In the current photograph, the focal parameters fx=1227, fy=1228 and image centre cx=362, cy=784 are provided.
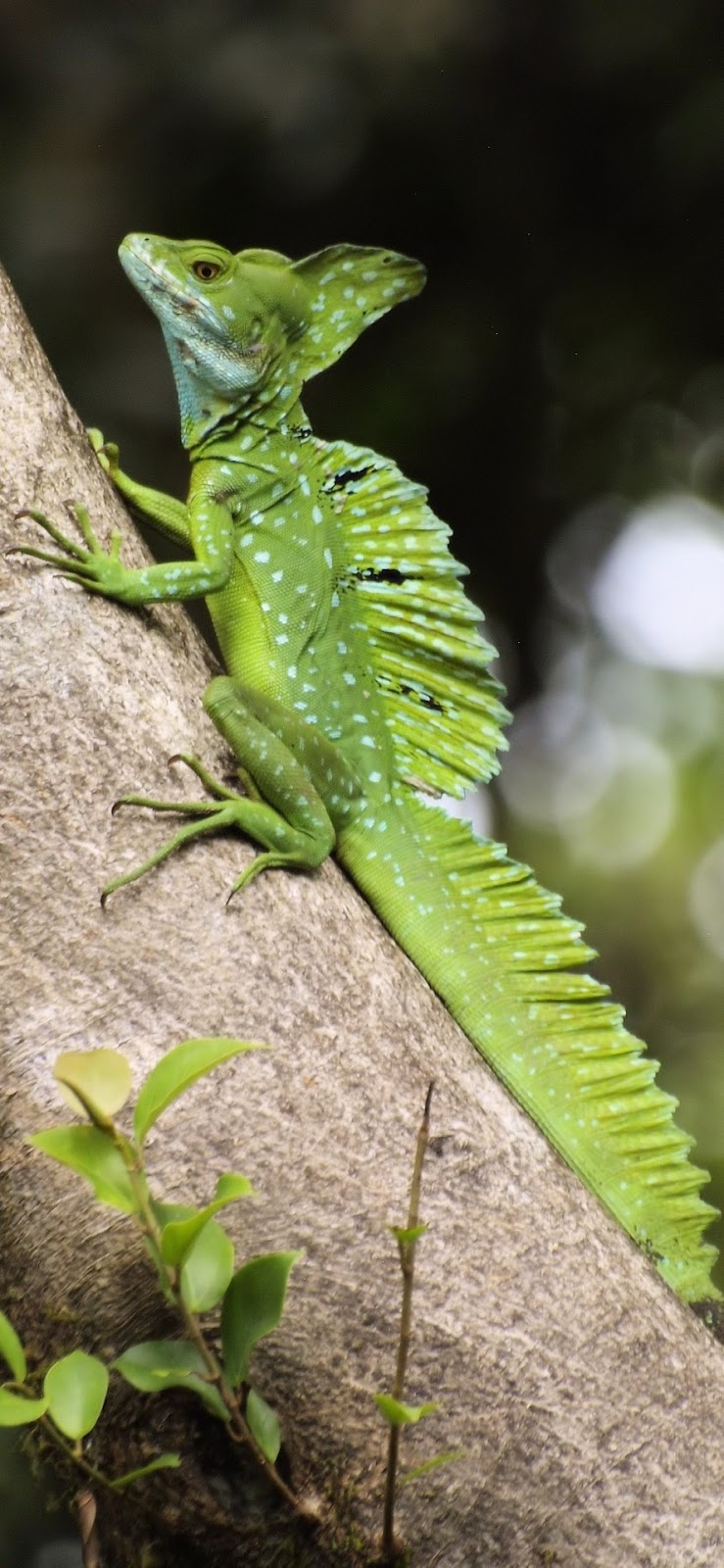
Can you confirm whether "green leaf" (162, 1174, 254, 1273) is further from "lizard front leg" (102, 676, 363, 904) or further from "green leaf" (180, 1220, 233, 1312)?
"lizard front leg" (102, 676, 363, 904)

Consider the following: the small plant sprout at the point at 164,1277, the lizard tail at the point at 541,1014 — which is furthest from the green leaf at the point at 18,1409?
the lizard tail at the point at 541,1014

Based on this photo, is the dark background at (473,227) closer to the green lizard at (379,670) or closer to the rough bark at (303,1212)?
the green lizard at (379,670)

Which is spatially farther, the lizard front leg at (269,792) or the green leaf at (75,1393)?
the lizard front leg at (269,792)

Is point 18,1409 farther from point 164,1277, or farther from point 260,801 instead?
point 260,801

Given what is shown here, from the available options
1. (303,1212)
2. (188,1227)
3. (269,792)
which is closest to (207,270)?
(269,792)

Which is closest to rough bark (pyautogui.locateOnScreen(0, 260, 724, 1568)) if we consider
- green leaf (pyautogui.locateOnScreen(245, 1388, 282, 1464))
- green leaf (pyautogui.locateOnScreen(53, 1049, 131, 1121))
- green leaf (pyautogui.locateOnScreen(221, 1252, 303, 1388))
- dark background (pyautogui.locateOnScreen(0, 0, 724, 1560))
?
green leaf (pyautogui.locateOnScreen(245, 1388, 282, 1464))

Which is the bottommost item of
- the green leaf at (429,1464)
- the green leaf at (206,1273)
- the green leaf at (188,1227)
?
the green leaf at (429,1464)

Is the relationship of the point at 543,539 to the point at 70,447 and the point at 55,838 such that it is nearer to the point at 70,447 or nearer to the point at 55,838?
the point at 70,447
